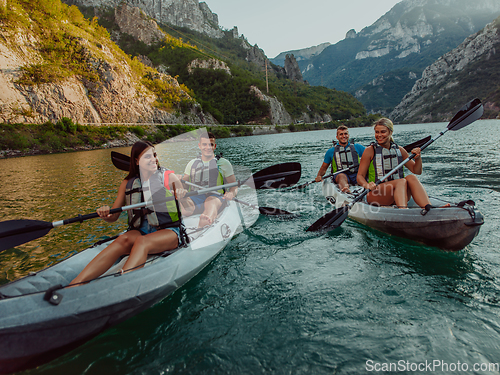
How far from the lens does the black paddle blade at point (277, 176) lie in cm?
513

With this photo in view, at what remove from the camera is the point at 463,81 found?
291 ft

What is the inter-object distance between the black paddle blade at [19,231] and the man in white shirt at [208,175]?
87.0 inches

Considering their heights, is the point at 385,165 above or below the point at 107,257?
above

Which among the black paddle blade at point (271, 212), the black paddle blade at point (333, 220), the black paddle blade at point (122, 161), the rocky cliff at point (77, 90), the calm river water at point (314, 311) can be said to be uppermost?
the rocky cliff at point (77, 90)

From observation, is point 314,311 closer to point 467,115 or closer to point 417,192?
point 417,192

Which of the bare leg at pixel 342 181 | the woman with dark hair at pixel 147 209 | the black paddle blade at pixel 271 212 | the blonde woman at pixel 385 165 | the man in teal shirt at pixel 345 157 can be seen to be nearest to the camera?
the woman with dark hair at pixel 147 209

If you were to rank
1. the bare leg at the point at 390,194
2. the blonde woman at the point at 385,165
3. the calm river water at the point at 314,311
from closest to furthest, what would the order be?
the calm river water at the point at 314,311
the bare leg at the point at 390,194
the blonde woman at the point at 385,165

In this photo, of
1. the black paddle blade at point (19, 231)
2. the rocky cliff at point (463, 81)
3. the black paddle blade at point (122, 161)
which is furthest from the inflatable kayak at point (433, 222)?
the rocky cliff at point (463, 81)

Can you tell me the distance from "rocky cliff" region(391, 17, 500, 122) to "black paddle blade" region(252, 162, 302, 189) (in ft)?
271

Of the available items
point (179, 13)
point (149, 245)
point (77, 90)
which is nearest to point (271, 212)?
point (149, 245)

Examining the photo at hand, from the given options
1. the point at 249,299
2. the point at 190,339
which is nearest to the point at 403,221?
the point at 249,299

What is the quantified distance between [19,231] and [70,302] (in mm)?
1541

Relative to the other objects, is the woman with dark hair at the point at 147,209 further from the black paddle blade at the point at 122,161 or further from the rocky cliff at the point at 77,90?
the rocky cliff at the point at 77,90

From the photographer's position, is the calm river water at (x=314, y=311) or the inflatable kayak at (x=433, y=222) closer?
the calm river water at (x=314, y=311)
